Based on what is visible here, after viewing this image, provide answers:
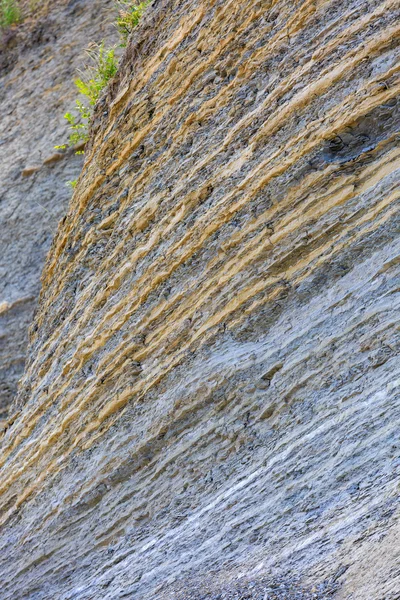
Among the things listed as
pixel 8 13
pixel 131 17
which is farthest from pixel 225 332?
pixel 8 13

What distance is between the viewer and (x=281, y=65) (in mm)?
6078

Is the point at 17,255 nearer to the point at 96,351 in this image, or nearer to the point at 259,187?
the point at 96,351

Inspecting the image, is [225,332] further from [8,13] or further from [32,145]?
[8,13]

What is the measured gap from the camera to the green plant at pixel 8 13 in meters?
12.4

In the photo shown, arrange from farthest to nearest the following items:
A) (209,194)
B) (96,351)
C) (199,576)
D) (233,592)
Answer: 1. (96,351)
2. (209,194)
3. (199,576)
4. (233,592)

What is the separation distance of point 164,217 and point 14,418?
309 centimetres

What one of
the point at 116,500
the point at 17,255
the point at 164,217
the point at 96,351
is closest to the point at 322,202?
the point at 164,217

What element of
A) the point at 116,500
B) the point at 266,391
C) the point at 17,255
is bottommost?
the point at 116,500

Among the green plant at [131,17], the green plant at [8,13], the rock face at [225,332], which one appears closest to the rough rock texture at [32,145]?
the green plant at [8,13]

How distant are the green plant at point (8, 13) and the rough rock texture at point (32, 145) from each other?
0.22 metres

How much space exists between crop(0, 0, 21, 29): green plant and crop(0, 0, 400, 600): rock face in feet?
18.8

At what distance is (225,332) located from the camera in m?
5.95

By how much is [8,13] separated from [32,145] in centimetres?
321

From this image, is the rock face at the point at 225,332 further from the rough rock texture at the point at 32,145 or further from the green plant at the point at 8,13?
the green plant at the point at 8,13
